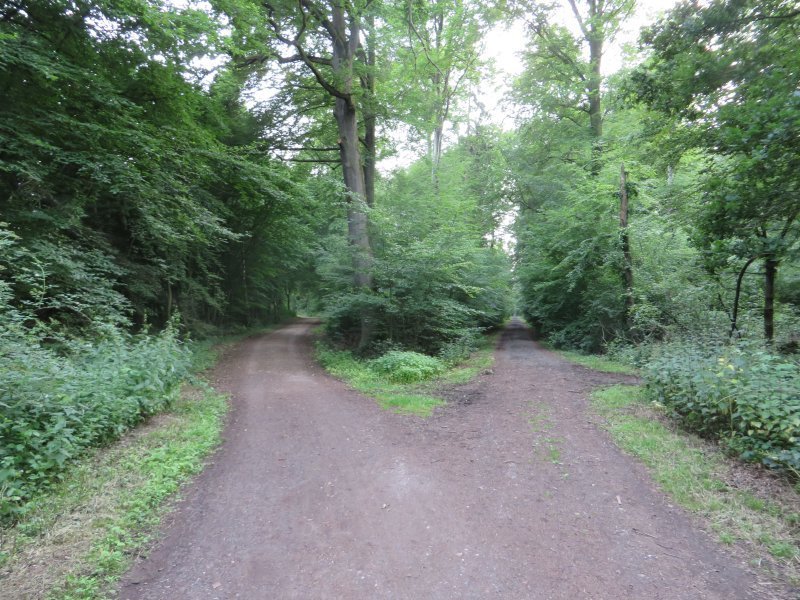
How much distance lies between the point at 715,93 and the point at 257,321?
22.8m

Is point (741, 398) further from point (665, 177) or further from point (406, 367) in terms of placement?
point (665, 177)

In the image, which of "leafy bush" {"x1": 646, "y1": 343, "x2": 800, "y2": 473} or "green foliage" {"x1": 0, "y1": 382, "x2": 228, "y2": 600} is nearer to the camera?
"green foliage" {"x1": 0, "y1": 382, "x2": 228, "y2": 600}

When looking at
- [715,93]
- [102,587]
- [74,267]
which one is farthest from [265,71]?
[102,587]

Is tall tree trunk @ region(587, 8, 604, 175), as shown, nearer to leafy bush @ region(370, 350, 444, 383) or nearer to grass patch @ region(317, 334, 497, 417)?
grass patch @ region(317, 334, 497, 417)

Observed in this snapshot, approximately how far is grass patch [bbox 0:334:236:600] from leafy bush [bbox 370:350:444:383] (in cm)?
496

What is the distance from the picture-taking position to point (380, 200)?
1677 cm

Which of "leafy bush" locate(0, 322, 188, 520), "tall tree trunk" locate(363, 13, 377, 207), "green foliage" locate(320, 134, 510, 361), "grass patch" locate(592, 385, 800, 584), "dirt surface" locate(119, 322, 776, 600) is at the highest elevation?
"tall tree trunk" locate(363, 13, 377, 207)

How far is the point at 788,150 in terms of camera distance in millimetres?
4672

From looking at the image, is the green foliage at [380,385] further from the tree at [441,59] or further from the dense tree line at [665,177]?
the tree at [441,59]

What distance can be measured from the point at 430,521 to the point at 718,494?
115 inches

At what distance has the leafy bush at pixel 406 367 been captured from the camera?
32.3ft

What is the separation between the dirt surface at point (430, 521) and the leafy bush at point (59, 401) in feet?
4.34

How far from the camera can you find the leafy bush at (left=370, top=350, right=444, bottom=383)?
9.86 metres

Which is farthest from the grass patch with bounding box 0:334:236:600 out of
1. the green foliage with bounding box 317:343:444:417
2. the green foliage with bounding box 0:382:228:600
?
the green foliage with bounding box 317:343:444:417
